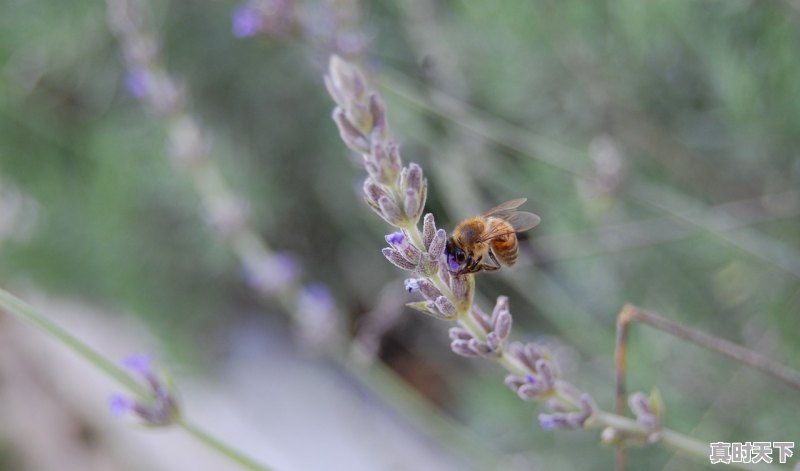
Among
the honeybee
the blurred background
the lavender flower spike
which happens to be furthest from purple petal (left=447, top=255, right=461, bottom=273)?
the blurred background

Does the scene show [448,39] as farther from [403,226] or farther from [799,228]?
[403,226]

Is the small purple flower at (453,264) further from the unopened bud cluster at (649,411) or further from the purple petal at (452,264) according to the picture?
the unopened bud cluster at (649,411)

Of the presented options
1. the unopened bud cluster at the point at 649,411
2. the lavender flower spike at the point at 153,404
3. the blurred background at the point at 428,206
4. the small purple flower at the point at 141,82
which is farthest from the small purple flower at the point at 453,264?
the small purple flower at the point at 141,82

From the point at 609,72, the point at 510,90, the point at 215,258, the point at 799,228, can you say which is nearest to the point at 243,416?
the point at 215,258

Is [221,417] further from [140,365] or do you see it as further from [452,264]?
[452,264]

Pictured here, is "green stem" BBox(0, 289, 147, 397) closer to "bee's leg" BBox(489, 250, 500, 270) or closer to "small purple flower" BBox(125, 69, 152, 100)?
"bee's leg" BBox(489, 250, 500, 270)
